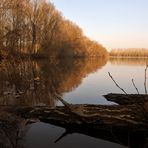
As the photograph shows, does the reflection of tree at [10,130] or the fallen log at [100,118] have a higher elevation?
the fallen log at [100,118]

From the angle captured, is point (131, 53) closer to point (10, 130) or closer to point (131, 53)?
point (131, 53)

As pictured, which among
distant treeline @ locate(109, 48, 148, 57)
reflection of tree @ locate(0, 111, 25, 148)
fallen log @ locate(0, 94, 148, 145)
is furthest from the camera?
distant treeline @ locate(109, 48, 148, 57)

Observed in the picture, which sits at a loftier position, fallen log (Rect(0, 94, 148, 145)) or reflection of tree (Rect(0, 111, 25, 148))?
fallen log (Rect(0, 94, 148, 145))

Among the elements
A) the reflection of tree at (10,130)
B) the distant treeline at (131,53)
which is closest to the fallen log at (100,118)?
the reflection of tree at (10,130)

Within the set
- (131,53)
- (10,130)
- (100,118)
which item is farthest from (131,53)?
(10,130)

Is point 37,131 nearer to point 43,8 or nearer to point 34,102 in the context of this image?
point 34,102

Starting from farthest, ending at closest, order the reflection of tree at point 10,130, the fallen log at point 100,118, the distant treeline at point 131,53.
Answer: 1. the distant treeline at point 131,53
2. the fallen log at point 100,118
3. the reflection of tree at point 10,130

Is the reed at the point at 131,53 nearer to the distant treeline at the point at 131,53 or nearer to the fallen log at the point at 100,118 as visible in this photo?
the distant treeline at the point at 131,53

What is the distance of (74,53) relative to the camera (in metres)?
84.2

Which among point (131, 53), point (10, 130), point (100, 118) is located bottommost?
point (131, 53)

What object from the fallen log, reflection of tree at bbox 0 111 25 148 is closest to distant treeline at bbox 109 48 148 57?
reflection of tree at bbox 0 111 25 148

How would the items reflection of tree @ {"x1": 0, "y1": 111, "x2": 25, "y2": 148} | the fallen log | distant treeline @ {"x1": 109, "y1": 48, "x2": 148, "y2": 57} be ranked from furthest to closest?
distant treeline @ {"x1": 109, "y1": 48, "x2": 148, "y2": 57}, the fallen log, reflection of tree @ {"x1": 0, "y1": 111, "x2": 25, "y2": 148}

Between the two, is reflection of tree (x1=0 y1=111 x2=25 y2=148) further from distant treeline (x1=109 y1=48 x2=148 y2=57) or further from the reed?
distant treeline (x1=109 y1=48 x2=148 y2=57)

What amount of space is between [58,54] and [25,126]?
200ft
